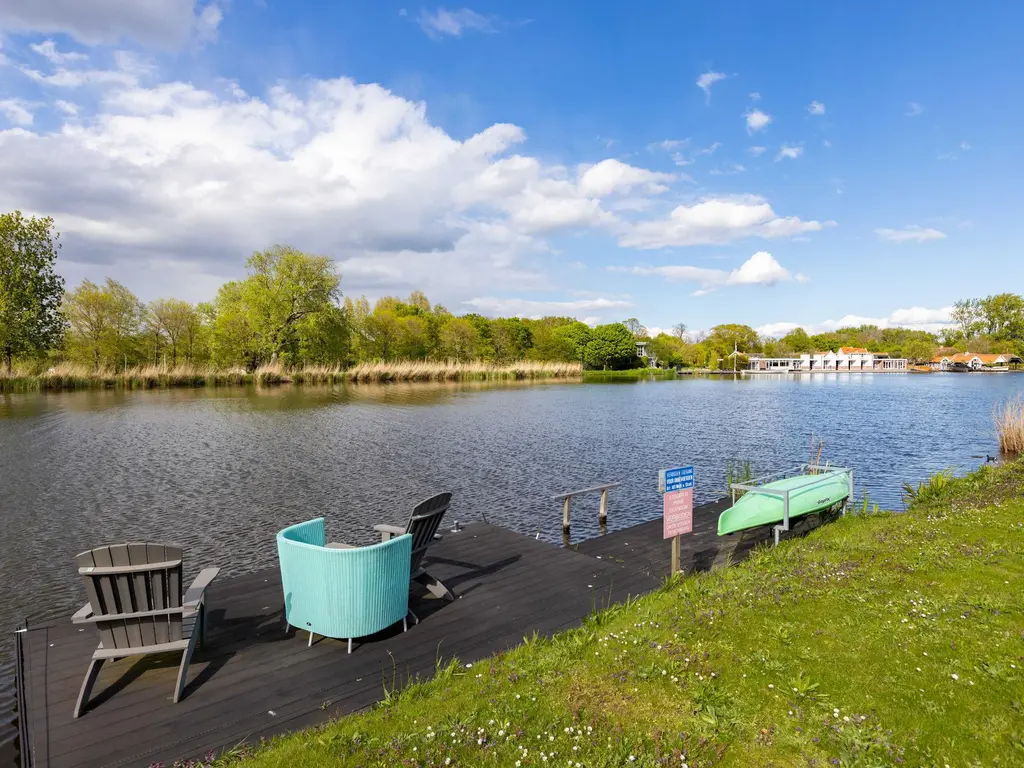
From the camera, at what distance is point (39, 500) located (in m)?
13.3

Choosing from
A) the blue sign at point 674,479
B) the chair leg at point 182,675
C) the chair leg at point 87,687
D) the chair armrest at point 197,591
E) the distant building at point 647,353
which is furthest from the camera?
the distant building at point 647,353

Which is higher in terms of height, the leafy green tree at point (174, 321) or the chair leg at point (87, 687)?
the leafy green tree at point (174, 321)

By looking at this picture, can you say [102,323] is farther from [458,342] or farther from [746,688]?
[746,688]

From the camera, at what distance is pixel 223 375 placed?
49031 mm

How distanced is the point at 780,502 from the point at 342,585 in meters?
7.33

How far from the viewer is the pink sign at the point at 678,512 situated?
683 centimetres

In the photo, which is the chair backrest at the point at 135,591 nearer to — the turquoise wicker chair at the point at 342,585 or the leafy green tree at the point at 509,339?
the turquoise wicker chair at the point at 342,585

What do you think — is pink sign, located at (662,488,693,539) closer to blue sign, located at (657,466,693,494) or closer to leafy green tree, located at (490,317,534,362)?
blue sign, located at (657,466,693,494)

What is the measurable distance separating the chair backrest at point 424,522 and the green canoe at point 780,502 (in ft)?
16.6

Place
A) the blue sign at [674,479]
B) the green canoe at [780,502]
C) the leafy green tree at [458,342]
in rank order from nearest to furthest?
the blue sign at [674,479] → the green canoe at [780,502] → the leafy green tree at [458,342]

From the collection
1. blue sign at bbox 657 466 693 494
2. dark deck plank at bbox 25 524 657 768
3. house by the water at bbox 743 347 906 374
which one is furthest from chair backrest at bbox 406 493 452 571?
house by the water at bbox 743 347 906 374

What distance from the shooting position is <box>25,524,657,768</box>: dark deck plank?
397 centimetres

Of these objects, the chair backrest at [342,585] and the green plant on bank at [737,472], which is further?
the green plant on bank at [737,472]

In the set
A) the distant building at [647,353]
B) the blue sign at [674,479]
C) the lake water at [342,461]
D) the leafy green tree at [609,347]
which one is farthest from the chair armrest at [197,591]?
the distant building at [647,353]
